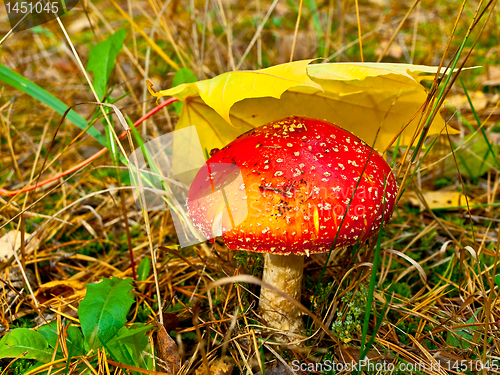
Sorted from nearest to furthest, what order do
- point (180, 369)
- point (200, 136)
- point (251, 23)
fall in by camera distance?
point (180, 369), point (200, 136), point (251, 23)

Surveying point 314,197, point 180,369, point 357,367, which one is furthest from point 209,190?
point 357,367

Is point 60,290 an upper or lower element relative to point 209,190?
lower

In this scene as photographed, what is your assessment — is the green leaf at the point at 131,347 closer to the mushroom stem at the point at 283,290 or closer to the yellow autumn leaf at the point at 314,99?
the mushroom stem at the point at 283,290

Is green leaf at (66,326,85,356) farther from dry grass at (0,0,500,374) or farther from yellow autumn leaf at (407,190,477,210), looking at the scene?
yellow autumn leaf at (407,190,477,210)

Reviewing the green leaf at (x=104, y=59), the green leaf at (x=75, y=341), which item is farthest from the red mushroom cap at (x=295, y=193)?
the green leaf at (x=104, y=59)

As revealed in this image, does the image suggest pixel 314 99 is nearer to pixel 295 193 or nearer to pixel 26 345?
pixel 295 193

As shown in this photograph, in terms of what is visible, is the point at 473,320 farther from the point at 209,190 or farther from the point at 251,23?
the point at 251,23

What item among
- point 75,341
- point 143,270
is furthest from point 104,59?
point 75,341
